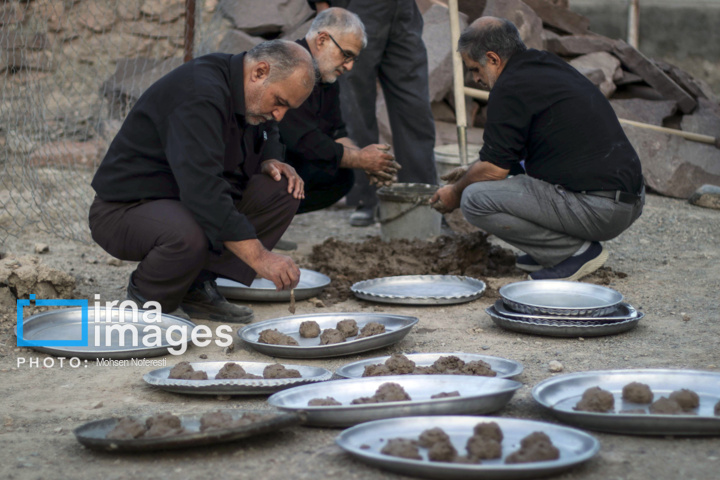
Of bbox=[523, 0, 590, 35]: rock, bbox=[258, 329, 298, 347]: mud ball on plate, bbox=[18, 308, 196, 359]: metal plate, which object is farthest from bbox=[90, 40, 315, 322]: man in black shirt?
bbox=[523, 0, 590, 35]: rock

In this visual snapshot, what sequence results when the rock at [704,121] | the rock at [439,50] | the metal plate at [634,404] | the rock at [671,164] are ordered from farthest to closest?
the rock at [704,121] → the rock at [439,50] → the rock at [671,164] → the metal plate at [634,404]

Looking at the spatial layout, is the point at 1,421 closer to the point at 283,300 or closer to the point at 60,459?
the point at 60,459

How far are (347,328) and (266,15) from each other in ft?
18.2

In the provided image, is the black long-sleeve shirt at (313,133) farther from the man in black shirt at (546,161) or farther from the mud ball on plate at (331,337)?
the mud ball on plate at (331,337)

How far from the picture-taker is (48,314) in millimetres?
3828

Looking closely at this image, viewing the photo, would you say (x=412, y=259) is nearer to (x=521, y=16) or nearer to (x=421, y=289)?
(x=421, y=289)

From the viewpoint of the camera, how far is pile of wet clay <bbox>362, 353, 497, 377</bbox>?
3027 mm

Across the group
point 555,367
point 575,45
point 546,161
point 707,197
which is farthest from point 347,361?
point 575,45

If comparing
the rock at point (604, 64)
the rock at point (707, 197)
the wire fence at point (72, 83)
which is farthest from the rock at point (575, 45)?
the wire fence at point (72, 83)

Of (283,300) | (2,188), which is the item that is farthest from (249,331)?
(2,188)

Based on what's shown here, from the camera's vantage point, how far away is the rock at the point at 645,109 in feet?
26.6

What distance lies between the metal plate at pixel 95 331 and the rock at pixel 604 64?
5.94 m

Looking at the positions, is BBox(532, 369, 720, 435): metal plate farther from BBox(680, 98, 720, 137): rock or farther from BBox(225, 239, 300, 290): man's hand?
BBox(680, 98, 720, 137): rock

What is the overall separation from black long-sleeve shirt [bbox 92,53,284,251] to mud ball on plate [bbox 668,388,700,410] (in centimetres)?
182
